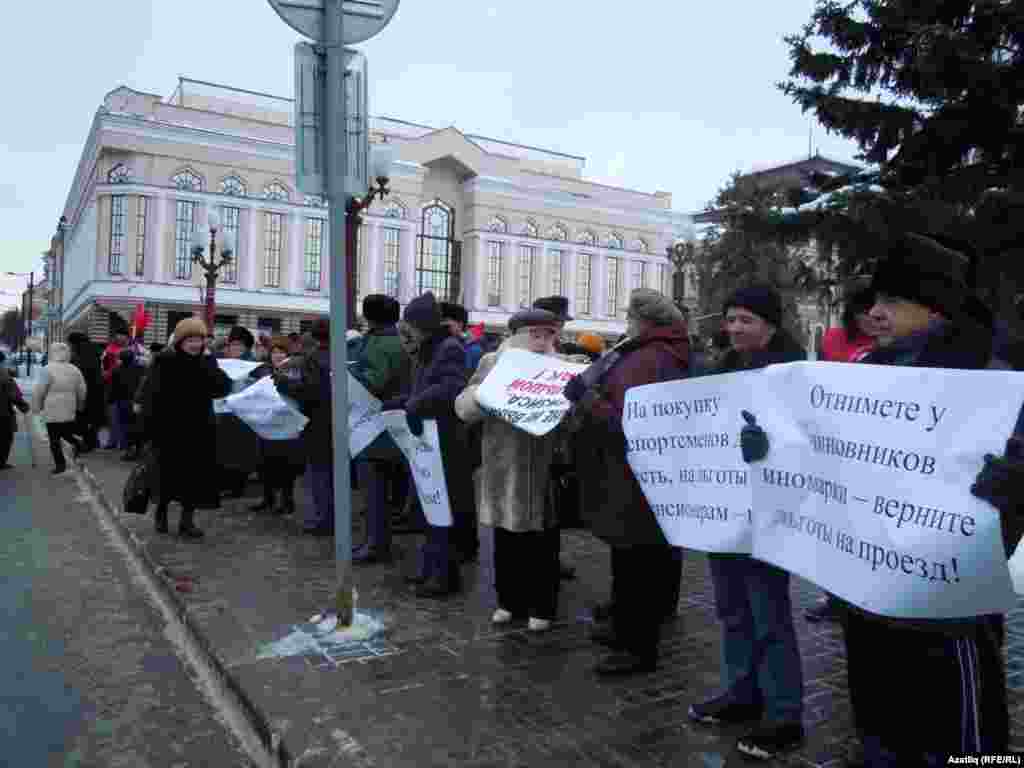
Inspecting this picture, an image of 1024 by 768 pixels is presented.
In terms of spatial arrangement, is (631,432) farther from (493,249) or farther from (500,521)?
(493,249)

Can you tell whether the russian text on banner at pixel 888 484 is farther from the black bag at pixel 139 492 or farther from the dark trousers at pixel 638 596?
the black bag at pixel 139 492

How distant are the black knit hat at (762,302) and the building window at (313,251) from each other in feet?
156

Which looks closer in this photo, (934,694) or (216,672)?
(934,694)

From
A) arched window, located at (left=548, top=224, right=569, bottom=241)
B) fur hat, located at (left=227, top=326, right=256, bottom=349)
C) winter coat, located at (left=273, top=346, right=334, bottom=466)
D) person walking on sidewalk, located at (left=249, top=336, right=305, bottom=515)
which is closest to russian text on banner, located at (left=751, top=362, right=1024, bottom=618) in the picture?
winter coat, located at (left=273, top=346, right=334, bottom=466)

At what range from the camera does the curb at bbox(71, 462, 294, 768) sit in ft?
11.6

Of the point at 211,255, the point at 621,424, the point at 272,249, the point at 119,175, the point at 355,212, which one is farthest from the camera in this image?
the point at 272,249

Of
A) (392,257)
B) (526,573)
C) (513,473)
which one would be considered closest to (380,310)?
(513,473)

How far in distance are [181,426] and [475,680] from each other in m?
4.48

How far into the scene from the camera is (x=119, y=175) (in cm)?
4328

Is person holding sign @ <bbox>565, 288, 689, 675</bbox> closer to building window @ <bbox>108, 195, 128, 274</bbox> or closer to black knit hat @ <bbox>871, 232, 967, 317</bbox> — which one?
black knit hat @ <bbox>871, 232, 967, 317</bbox>

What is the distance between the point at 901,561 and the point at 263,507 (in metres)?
7.57

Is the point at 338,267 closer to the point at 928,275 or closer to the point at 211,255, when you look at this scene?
the point at 928,275

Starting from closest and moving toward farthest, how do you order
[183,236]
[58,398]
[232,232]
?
[58,398], [183,236], [232,232]

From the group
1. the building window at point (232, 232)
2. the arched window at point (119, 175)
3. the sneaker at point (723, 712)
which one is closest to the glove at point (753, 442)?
the sneaker at point (723, 712)
